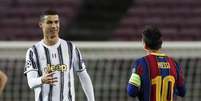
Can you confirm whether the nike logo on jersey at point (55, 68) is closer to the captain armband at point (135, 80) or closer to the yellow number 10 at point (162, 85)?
the captain armband at point (135, 80)

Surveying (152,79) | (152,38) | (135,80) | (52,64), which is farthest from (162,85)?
(52,64)

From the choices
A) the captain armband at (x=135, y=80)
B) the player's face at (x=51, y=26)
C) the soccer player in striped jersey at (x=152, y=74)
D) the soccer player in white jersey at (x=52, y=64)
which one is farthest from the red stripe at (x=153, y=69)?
the player's face at (x=51, y=26)

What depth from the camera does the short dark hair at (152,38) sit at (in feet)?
16.5

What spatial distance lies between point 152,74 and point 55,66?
2.83ft

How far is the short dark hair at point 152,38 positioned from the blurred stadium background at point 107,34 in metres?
5.34

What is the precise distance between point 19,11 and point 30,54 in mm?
8708

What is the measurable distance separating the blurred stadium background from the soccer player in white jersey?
4684 millimetres

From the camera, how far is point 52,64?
5492 millimetres

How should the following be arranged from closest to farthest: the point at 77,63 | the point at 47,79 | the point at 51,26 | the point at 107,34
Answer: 1. the point at 47,79
2. the point at 51,26
3. the point at 77,63
4. the point at 107,34

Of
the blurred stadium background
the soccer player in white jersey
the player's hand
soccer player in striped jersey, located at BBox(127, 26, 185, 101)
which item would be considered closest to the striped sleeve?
the soccer player in white jersey

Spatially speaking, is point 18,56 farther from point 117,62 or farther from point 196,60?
point 196,60

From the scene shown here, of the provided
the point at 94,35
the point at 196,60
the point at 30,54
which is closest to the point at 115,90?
the point at 196,60

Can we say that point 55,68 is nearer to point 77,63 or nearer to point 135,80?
point 77,63

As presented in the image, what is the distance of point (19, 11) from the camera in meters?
14.1
